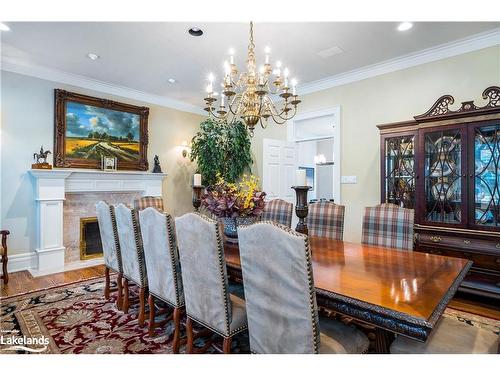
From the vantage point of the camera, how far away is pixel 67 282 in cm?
344

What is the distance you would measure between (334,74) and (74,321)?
422 centimetres

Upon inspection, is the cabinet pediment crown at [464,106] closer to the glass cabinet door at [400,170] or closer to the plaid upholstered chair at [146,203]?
the glass cabinet door at [400,170]

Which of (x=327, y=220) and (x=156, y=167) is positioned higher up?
(x=156, y=167)

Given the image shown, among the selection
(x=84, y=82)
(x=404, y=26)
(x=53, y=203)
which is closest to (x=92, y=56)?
Result: (x=84, y=82)

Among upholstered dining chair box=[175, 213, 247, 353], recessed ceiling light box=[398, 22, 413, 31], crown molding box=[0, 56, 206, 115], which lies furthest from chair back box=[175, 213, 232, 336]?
crown molding box=[0, 56, 206, 115]

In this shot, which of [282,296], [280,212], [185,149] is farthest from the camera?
[185,149]

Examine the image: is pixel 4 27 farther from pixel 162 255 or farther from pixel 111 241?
pixel 162 255

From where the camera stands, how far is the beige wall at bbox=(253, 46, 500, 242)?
3.12m

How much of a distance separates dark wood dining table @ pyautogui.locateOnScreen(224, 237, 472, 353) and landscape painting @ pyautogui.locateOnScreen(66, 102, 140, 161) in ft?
11.0

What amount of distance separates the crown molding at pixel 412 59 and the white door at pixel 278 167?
0.98 meters

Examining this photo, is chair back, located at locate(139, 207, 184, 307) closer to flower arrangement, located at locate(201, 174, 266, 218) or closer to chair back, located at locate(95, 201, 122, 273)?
flower arrangement, located at locate(201, 174, 266, 218)

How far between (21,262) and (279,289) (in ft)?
13.4

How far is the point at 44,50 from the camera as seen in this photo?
131 inches
